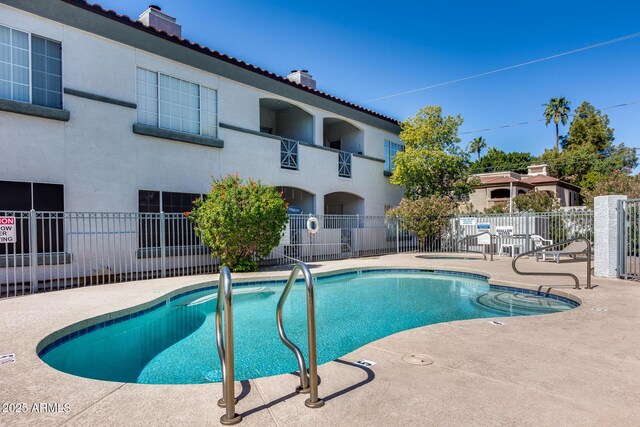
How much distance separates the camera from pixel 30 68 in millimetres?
9492

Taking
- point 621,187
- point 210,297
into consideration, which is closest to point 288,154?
point 210,297

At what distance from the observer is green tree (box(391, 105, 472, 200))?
19.0 meters

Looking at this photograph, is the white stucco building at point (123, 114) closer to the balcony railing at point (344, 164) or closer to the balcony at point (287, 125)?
the balcony at point (287, 125)

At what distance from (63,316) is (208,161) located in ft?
24.6

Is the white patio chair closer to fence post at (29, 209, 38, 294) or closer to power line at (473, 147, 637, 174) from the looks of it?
Answer: fence post at (29, 209, 38, 294)

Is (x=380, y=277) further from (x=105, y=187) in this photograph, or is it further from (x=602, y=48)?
(x=602, y=48)

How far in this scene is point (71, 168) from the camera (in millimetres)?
9961

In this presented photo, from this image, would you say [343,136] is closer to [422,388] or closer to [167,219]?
[167,219]

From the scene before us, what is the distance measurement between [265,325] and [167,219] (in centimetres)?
612

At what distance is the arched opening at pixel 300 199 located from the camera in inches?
672

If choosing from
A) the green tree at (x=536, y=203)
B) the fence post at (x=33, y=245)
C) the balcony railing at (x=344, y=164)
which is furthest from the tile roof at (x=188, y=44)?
the green tree at (x=536, y=203)

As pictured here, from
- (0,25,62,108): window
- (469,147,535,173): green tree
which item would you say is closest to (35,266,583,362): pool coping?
(0,25,62,108): window

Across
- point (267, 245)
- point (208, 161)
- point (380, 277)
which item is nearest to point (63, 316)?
point (267, 245)

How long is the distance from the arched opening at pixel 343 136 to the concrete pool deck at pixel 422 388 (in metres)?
14.7
